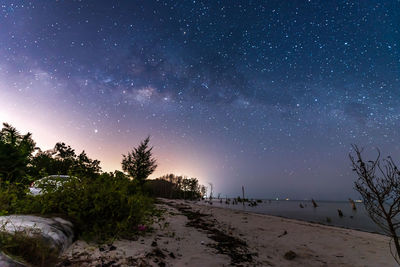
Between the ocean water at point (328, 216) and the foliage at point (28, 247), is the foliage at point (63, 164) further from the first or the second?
the ocean water at point (328, 216)

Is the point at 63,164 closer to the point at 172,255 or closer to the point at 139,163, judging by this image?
the point at 139,163

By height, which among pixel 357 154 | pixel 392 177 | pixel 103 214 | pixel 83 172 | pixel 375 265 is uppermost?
pixel 357 154

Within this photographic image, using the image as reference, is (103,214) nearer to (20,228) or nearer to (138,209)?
(138,209)

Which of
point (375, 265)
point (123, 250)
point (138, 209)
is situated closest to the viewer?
point (123, 250)

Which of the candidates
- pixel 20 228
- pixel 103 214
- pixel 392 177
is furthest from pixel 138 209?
pixel 392 177

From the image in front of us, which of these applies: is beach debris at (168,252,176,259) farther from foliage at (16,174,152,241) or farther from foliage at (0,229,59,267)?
foliage at (0,229,59,267)

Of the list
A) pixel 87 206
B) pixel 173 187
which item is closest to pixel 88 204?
pixel 87 206

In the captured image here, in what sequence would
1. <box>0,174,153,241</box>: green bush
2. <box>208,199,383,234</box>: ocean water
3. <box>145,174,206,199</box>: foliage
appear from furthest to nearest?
<box>145,174,206,199</box>: foliage → <box>208,199,383,234</box>: ocean water → <box>0,174,153,241</box>: green bush

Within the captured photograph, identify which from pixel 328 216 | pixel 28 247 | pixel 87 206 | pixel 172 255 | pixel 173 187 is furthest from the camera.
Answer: pixel 173 187

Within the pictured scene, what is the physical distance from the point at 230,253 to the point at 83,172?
4.68m

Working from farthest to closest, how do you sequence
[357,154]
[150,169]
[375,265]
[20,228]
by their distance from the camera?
[150,169], [375,265], [357,154], [20,228]

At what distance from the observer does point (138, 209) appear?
4523 millimetres

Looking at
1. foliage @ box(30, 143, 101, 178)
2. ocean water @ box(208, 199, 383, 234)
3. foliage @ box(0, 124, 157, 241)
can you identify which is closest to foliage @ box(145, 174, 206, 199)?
ocean water @ box(208, 199, 383, 234)

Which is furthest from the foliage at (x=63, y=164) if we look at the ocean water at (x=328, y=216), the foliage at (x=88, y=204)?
the ocean water at (x=328, y=216)
